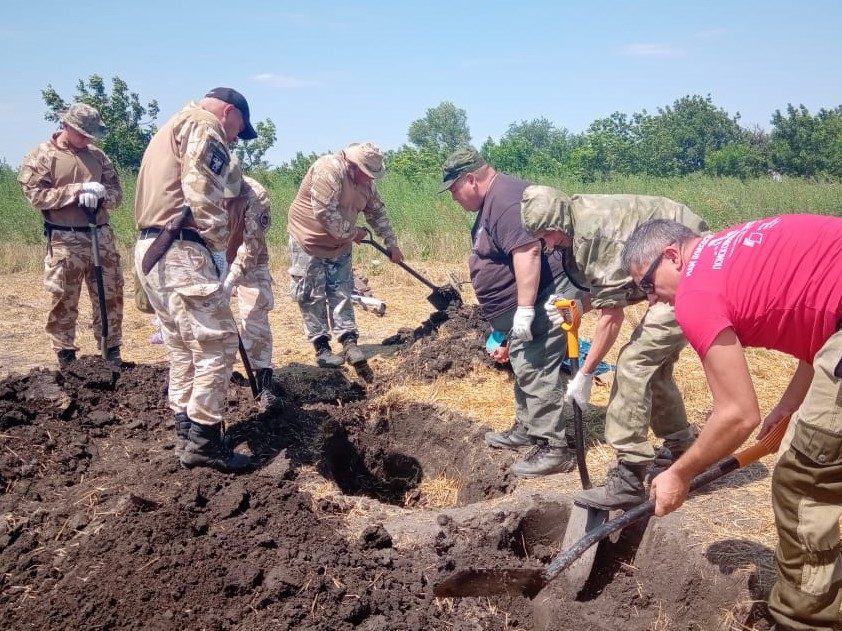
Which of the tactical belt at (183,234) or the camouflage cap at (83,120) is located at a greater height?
the camouflage cap at (83,120)

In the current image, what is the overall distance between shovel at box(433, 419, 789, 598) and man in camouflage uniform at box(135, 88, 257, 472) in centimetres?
194

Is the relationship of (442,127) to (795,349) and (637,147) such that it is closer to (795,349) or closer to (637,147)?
(637,147)

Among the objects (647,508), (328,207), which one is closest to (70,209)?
(328,207)

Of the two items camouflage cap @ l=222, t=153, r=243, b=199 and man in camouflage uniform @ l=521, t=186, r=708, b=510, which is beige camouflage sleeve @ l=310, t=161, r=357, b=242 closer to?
camouflage cap @ l=222, t=153, r=243, b=199

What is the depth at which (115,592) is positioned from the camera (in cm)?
308

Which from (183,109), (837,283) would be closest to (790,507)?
(837,283)

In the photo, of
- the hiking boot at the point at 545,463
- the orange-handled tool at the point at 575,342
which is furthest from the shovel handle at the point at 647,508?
the hiking boot at the point at 545,463

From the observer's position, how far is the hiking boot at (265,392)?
5172 mm

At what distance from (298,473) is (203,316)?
1.22m

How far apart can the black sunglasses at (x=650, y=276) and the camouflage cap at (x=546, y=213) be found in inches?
44.3

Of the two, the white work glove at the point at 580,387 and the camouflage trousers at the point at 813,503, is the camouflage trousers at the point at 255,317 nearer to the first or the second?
the white work glove at the point at 580,387

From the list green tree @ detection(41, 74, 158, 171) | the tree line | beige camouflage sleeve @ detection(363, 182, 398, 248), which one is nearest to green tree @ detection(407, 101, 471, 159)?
the tree line

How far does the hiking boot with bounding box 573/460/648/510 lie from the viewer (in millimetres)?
3514

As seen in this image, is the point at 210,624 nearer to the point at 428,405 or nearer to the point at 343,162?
the point at 428,405
